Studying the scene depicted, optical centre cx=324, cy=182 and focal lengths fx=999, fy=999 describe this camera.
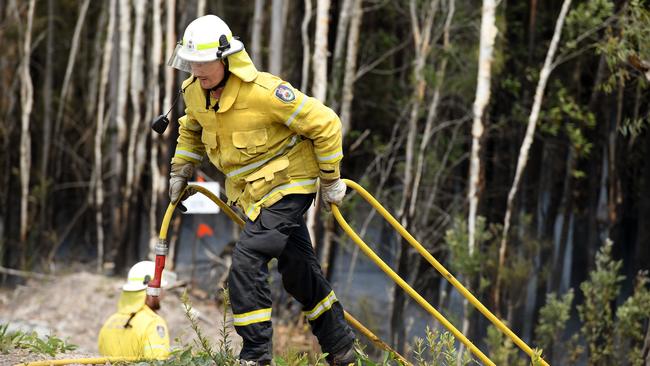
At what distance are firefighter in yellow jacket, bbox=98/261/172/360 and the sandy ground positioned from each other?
5000 millimetres

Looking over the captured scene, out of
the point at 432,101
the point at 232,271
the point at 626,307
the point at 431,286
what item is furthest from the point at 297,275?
the point at 431,286

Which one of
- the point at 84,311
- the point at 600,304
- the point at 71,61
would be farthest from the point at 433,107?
the point at 71,61

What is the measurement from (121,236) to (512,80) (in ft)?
19.5

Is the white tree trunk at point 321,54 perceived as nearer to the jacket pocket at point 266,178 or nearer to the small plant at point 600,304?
the small plant at point 600,304

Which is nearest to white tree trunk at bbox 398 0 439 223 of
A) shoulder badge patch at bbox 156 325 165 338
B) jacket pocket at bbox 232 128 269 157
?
shoulder badge patch at bbox 156 325 165 338

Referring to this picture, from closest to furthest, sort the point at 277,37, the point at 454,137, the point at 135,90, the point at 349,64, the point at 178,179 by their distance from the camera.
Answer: the point at 178,179
the point at 349,64
the point at 277,37
the point at 454,137
the point at 135,90

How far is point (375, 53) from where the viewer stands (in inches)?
571

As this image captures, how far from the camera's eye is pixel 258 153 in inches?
210

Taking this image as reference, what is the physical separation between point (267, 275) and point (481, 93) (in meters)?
6.23

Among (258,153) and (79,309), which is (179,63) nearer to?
(258,153)

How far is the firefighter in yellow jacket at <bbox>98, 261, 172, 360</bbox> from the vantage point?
655 cm

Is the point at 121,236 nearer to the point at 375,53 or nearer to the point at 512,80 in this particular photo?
the point at 375,53

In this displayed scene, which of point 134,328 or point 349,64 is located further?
point 349,64

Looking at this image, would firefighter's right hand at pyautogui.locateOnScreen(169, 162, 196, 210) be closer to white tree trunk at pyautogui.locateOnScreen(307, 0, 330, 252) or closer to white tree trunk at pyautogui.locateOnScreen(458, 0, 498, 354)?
white tree trunk at pyautogui.locateOnScreen(458, 0, 498, 354)
